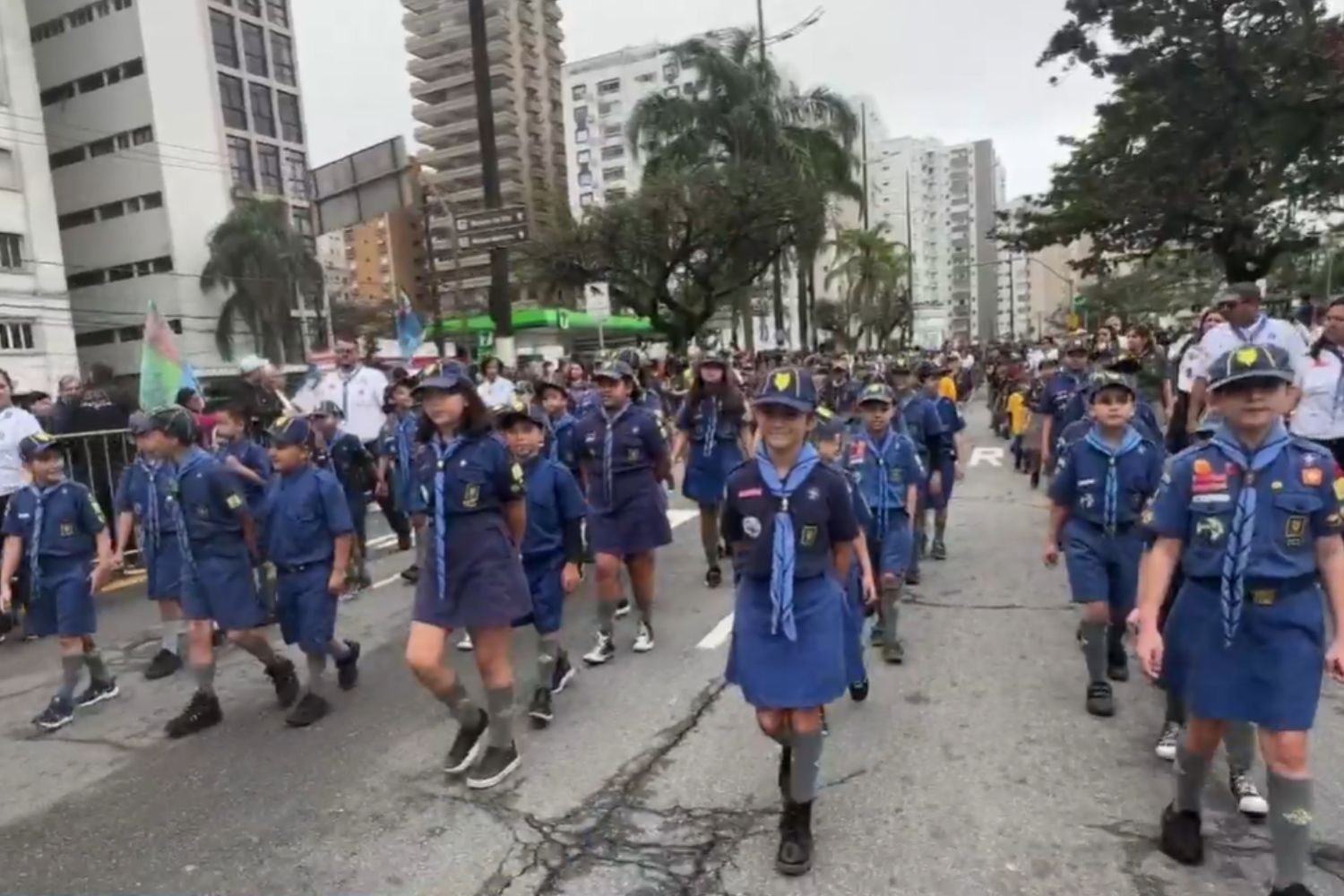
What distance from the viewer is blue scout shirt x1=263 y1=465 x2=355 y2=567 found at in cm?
515

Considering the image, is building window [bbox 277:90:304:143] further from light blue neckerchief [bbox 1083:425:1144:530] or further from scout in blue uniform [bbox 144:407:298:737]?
light blue neckerchief [bbox 1083:425:1144:530]

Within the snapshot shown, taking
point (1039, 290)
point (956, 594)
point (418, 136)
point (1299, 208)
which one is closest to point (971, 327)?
point (1039, 290)

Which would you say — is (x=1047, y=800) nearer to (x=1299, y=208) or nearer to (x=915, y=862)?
(x=915, y=862)

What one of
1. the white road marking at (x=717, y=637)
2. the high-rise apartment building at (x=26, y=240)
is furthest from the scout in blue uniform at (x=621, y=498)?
the high-rise apartment building at (x=26, y=240)

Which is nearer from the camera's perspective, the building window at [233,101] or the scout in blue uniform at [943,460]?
the scout in blue uniform at [943,460]

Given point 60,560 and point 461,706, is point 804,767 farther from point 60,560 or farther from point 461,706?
point 60,560

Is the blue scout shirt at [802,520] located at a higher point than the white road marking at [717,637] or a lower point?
higher

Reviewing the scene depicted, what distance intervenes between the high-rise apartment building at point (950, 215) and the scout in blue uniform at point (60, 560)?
373 ft

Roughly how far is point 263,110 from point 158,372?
46361 mm

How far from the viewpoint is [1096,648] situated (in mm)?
4797

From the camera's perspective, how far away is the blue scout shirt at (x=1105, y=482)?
15.4 ft

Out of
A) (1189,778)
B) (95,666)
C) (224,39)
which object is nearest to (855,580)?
(1189,778)

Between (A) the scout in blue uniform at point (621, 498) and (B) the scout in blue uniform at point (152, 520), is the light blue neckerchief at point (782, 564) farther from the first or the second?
(B) the scout in blue uniform at point (152, 520)

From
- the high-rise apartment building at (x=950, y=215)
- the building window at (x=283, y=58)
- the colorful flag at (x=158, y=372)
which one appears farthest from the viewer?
the high-rise apartment building at (x=950, y=215)
